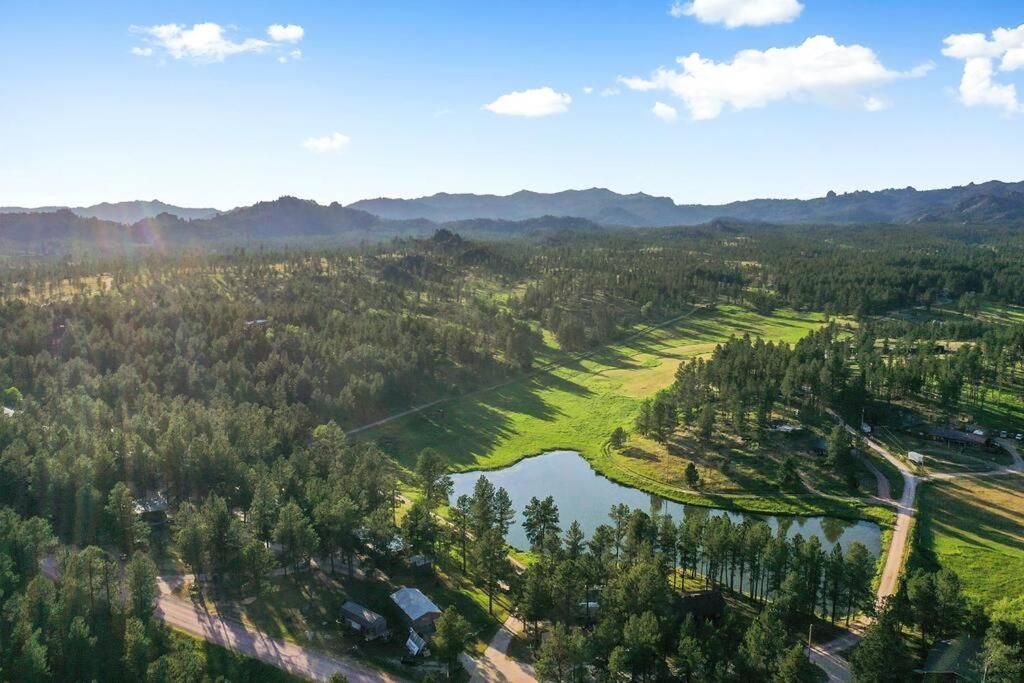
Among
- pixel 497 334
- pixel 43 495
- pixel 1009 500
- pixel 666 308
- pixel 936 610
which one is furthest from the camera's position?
pixel 666 308

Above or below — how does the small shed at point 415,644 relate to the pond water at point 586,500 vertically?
above

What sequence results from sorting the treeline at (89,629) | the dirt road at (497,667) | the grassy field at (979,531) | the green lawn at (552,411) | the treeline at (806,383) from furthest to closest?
the green lawn at (552,411)
the treeline at (806,383)
the grassy field at (979,531)
the dirt road at (497,667)
the treeline at (89,629)

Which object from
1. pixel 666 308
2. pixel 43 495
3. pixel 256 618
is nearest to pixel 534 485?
pixel 256 618

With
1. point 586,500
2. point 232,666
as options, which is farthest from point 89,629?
point 586,500

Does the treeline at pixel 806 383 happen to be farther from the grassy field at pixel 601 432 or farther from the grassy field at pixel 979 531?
the grassy field at pixel 979 531

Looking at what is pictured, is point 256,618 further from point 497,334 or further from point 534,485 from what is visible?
point 497,334

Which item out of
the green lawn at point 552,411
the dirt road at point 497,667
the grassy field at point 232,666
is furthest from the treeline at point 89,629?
the green lawn at point 552,411
